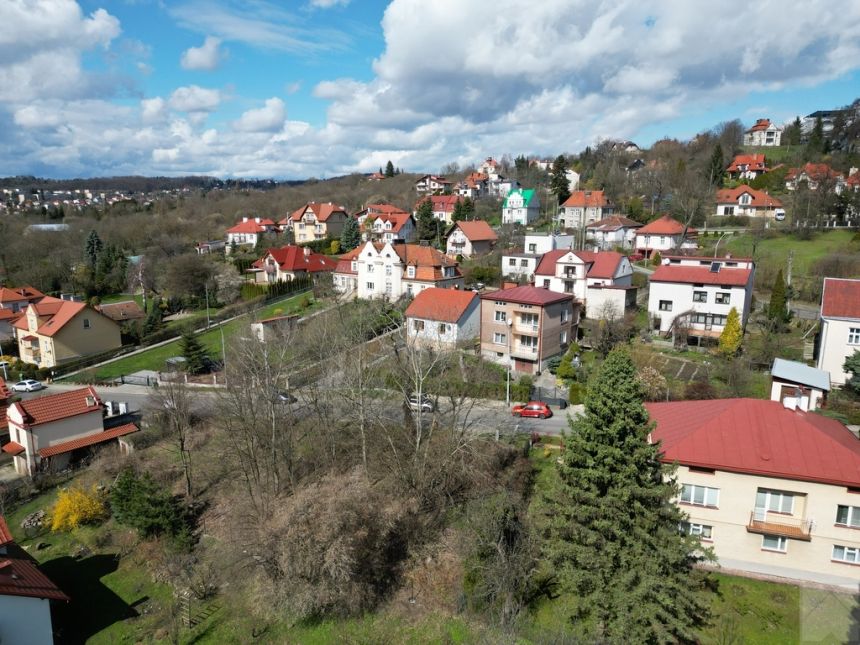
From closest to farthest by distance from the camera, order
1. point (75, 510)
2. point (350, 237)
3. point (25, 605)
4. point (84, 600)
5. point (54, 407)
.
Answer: point (25, 605), point (84, 600), point (75, 510), point (54, 407), point (350, 237)

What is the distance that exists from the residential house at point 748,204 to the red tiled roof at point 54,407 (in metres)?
75.0

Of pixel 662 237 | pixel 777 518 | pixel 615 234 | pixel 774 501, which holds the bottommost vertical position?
pixel 777 518

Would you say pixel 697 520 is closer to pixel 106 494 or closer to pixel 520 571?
pixel 520 571

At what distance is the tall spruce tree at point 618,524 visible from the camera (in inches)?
603

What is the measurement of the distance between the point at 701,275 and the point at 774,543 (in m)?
24.7

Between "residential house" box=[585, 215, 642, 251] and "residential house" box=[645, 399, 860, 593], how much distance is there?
4574 cm

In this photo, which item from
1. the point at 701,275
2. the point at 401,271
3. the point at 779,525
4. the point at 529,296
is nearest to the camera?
the point at 779,525

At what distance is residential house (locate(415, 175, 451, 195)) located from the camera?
10838cm

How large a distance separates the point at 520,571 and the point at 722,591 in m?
6.69

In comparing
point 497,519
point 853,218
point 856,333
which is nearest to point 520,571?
point 497,519

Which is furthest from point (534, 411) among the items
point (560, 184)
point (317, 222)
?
point (317, 222)

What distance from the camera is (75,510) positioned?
2569 cm

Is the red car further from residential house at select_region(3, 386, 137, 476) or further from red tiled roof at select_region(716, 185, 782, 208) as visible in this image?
red tiled roof at select_region(716, 185, 782, 208)

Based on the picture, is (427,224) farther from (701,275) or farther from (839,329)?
(839,329)
